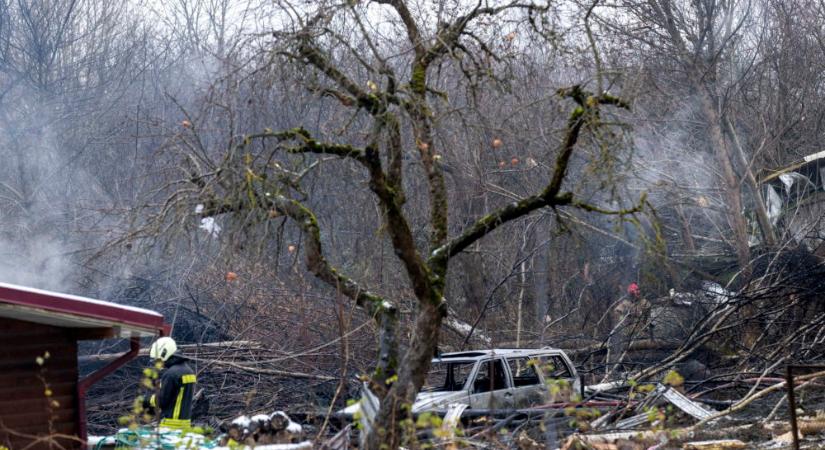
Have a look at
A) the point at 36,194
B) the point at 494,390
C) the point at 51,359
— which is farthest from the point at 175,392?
the point at 36,194

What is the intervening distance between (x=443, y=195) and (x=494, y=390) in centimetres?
354

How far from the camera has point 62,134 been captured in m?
22.2

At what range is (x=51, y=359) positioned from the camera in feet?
27.2

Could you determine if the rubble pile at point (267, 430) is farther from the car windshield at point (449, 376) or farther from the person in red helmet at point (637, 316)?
the person in red helmet at point (637, 316)

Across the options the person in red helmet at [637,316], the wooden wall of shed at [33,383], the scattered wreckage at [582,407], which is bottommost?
the scattered wreckage at [582,407]

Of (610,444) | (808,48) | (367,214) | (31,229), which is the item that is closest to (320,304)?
(367,214)

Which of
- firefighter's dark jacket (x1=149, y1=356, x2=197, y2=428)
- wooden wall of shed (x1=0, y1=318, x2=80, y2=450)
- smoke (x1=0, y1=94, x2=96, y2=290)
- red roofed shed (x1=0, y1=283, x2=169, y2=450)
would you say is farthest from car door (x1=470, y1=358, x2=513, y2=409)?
smoke (x1=0, y1=94, x2=96, y2=290)

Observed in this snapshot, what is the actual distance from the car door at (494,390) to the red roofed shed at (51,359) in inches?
201

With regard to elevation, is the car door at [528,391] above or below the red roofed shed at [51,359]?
below

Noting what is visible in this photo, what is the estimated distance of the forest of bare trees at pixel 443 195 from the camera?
9.56 meters

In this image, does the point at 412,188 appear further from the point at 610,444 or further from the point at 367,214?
the point at 610,444

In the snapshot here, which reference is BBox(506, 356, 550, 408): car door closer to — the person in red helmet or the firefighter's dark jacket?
the person in red helmet

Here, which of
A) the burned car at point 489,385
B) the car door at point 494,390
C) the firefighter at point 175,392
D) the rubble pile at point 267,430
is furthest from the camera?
the car door at point 494,390

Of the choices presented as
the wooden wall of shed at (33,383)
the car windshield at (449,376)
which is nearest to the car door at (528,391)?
the car windshield at (449,376)
